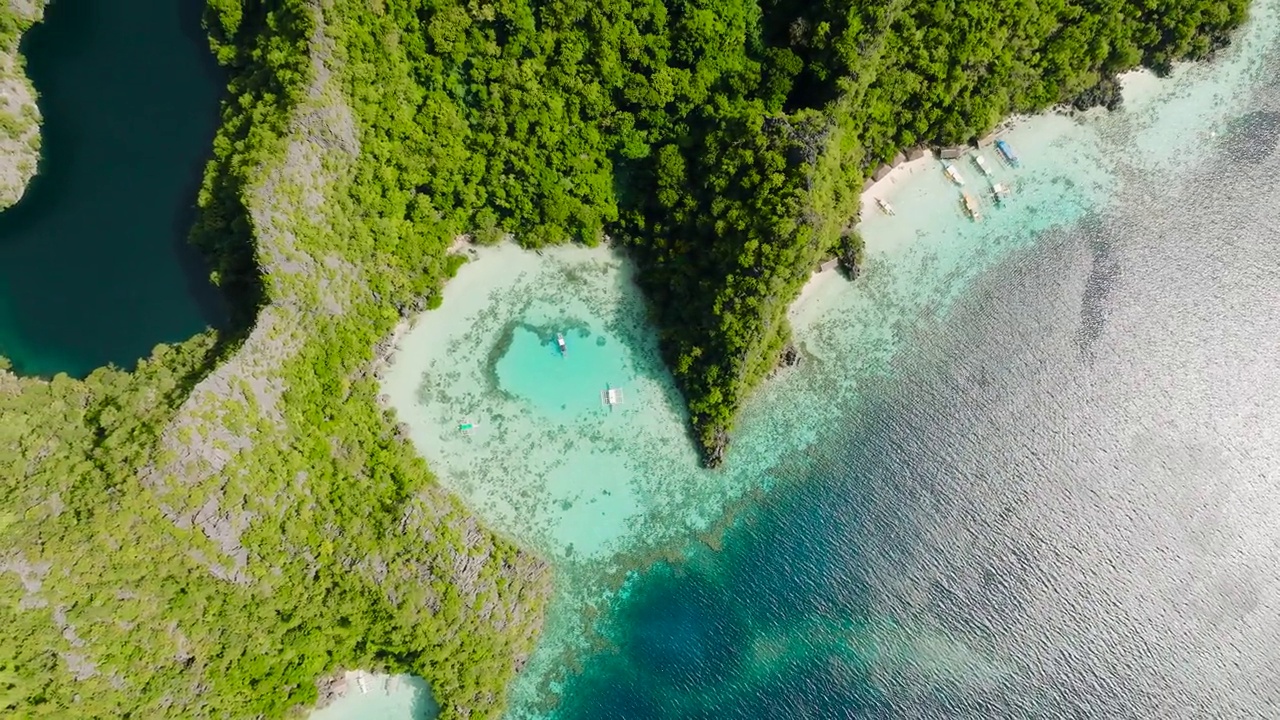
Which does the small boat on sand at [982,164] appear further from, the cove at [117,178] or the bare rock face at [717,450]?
the cove at [117,178]

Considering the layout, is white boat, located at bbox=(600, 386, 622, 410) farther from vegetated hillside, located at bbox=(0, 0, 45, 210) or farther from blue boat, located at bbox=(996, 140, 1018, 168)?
vegetated hillside, located at bbox=(0, 0, 45, 210)

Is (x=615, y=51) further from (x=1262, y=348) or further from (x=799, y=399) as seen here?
(x=1262, y=348)

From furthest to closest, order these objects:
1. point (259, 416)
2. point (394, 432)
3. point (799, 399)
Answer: point (799, 399) → point (394, 432) → point (259, 416)

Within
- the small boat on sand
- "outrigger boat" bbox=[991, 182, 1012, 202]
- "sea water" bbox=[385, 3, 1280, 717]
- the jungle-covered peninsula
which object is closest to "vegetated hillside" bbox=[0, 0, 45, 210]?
the jungle-covered peninsula

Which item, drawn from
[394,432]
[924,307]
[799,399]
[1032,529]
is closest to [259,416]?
[394,432]

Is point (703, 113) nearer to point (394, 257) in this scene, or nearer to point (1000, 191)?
point (394, 257)

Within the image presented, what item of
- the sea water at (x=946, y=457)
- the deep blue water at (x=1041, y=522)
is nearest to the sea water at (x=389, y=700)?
the sea water at (x=946, y=457)
